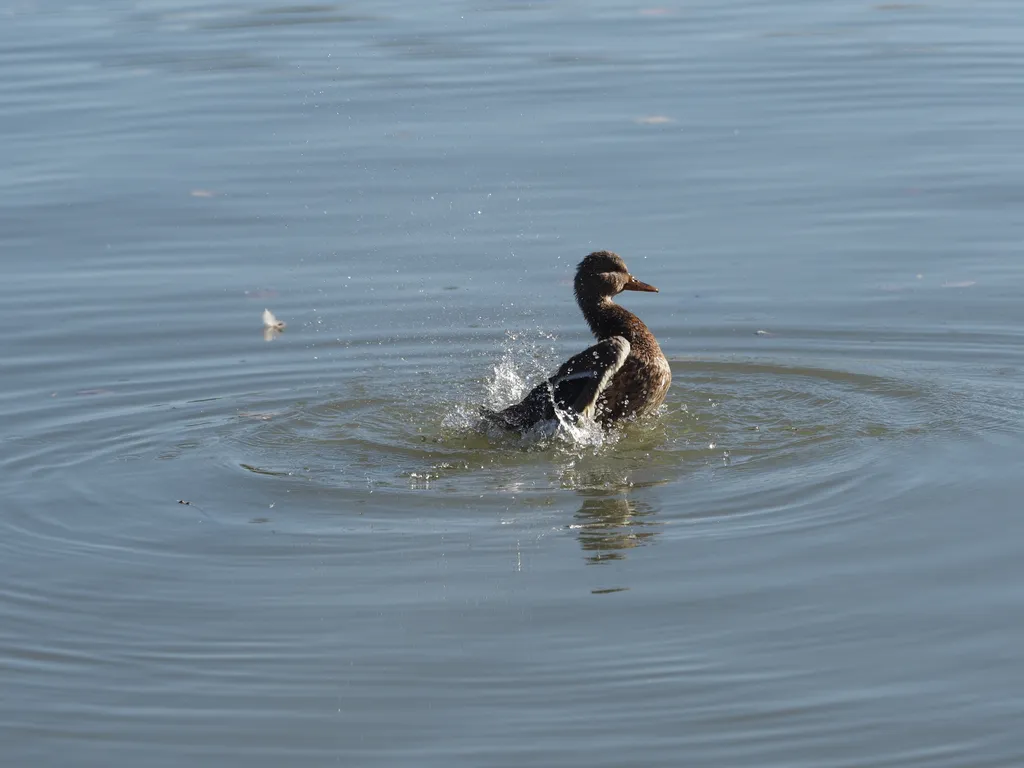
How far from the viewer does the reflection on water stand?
6910mm

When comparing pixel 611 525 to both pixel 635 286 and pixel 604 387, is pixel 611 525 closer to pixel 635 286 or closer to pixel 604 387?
pixel 604 387

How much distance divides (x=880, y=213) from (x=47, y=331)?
559 cm

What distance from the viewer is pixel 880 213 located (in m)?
11.6

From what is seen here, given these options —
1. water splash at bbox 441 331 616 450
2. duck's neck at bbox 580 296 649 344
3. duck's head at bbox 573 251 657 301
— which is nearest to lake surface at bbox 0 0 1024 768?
water splash at bbox 441 331 616 450

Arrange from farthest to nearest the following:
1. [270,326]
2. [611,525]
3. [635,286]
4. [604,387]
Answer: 1. [270,326]
2. [635,286]
3. [604,387]
4. [611,525]

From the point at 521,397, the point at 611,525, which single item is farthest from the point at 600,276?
the point at 611,525

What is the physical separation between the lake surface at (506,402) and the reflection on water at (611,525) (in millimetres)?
29

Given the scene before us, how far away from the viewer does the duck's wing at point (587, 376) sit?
28.5ft

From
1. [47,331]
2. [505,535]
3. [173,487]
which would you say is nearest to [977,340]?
[505,535]

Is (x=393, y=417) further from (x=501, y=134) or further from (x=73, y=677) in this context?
(x=501, y=134)

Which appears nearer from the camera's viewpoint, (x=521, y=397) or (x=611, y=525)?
(x=611, y=525)

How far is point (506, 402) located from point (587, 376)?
2.56ft

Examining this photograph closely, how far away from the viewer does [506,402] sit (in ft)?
31.0

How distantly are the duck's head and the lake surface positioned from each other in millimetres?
602
